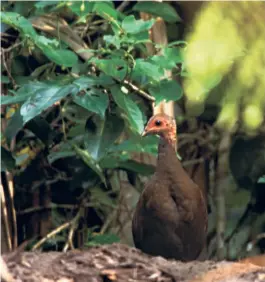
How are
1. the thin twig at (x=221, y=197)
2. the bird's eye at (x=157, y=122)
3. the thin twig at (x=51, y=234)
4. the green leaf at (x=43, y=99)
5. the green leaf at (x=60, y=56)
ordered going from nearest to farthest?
the green leaf at (x=43, y=99)
the green leaf at (x=60, y=56)
the bird's eye at (x=157, y=122)
the thin twig at (x=51, y=234)
the thin twig at (x=221, y=197)

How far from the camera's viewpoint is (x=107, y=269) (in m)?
2.64

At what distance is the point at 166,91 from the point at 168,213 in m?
0.49

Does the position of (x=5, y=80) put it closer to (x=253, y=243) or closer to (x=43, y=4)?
(x=43, y=4)

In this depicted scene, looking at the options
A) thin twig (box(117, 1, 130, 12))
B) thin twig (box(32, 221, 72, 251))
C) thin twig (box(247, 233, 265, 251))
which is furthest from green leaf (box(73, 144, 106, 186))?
thin twig (box(247, 233, 265, 251))

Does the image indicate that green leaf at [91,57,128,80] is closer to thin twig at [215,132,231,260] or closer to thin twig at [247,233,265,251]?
thin twig at [215,132,231,260]

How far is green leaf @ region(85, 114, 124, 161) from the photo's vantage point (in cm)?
319

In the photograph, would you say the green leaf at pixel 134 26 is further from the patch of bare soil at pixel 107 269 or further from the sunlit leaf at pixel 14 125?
the patch of bare soil at pixel 107 269

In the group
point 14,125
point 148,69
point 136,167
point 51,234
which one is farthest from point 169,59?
point 51,234

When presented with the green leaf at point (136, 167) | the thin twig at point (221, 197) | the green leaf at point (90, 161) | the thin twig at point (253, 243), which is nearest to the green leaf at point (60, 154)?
the green leaf at point (90, 161)

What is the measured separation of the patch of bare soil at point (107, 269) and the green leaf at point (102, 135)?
1.71 ft

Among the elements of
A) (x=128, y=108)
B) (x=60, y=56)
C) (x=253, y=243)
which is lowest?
(x=253, y=243)

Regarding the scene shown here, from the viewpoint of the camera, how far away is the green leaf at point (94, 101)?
306 cm

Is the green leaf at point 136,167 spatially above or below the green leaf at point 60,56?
below

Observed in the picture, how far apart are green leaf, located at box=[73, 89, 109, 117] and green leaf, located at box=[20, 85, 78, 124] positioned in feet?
0.17
